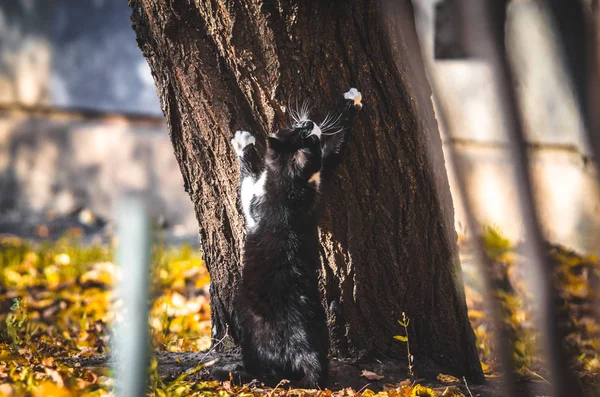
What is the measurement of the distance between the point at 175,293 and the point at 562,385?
3557 millimetres

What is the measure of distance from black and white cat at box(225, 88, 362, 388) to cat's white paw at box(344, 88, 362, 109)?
0.09m

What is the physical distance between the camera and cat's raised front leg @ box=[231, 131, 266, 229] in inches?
100

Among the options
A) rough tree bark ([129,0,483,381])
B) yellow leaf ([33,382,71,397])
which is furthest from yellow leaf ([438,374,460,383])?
yellow leaf ([33,382,71,397])

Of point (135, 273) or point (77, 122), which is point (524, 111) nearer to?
point (135, 273)

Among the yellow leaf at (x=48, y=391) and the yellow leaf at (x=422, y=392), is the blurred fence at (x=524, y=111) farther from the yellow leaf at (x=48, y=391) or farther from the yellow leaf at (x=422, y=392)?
the yellow leaf at (x=48, y=391)

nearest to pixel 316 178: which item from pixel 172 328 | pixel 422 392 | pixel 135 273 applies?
pixel 422 392

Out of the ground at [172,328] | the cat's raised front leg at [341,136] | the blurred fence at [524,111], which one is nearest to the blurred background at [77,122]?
the ground at [172,328]

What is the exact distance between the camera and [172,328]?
3.71m

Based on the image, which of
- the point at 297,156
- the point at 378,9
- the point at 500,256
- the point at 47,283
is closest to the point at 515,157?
the point at 378,9

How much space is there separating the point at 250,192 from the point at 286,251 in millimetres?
334

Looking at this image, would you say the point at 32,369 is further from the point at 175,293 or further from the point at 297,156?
the point at 175,293

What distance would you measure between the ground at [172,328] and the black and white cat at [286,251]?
5.8 inches

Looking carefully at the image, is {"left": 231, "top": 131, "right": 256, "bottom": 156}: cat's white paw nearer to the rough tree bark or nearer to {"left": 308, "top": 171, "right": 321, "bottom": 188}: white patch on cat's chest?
the rough tree bark

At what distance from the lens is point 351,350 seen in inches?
108
